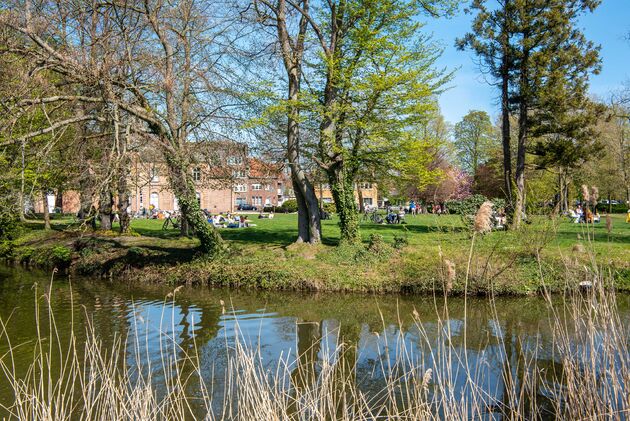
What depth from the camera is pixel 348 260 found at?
16.7 meters

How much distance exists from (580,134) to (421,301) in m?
12.3

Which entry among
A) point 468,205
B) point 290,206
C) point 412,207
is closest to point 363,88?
point 468,205

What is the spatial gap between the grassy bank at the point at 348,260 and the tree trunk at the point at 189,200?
53 cm

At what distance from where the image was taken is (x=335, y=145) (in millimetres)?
16766

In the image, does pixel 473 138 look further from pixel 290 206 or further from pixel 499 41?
pixel 499 41

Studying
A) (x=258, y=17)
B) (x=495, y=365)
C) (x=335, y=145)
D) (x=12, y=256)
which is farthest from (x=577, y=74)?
(x=12, y=256)

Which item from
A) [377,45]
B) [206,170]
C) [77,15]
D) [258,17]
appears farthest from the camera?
[206,170]

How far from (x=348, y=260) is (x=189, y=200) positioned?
543 cm

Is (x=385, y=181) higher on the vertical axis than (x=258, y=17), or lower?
lower

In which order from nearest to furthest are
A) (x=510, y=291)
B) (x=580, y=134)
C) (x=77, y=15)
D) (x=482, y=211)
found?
(x=482, y=211) → (x=77, y=15) → (x=510, y=291) → (x=580, y=134)

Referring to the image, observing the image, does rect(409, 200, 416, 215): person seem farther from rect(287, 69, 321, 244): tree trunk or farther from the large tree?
rect(287, 69, 321, 244): tree trunk

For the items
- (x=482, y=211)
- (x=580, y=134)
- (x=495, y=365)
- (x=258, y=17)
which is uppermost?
(x=258, y=17)

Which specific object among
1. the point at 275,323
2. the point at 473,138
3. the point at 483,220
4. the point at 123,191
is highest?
the point at 473,138

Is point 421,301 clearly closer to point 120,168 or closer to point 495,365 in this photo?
point 495,365
